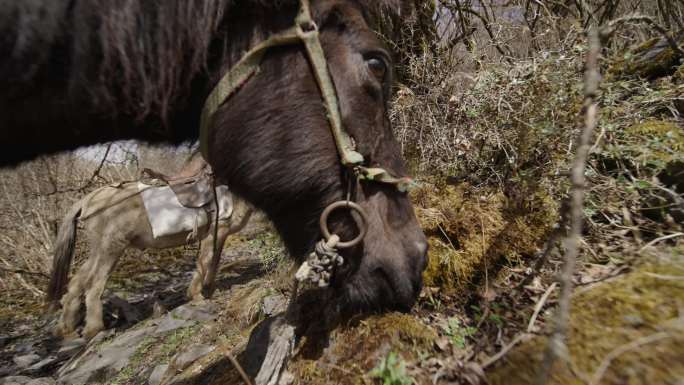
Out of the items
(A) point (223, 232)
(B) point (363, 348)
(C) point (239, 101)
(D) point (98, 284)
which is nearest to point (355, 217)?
(B) point (363, 348)

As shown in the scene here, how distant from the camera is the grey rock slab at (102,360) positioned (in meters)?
3.81

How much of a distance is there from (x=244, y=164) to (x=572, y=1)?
16.5ft

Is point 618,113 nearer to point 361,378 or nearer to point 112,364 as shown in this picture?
point 361,378

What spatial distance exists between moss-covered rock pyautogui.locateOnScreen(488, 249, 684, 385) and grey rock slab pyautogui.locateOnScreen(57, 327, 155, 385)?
4.38 meters

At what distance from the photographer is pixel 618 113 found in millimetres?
2127

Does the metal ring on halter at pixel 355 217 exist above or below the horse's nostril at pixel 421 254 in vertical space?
above

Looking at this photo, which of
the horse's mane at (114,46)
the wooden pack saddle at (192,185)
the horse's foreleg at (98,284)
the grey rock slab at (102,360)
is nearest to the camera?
the horse's mane at (114,46)

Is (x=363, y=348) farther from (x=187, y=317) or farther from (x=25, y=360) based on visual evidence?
(x=25, y=360)

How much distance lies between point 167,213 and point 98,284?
1642 millimetres

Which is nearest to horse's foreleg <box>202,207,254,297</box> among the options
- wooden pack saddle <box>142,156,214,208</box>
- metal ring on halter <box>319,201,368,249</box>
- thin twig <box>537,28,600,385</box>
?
wooden pack saddle <box>142,156,214,208</box>

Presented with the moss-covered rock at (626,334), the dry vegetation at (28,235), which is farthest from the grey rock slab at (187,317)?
the moss-covered rock at (626,334)

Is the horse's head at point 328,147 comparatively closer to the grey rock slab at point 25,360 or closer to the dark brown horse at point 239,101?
the dark brown horse at point 239,101

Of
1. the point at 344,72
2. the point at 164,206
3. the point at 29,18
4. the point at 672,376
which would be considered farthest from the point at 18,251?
the point at 672,376

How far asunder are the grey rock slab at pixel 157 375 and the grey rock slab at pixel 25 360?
3.22m
